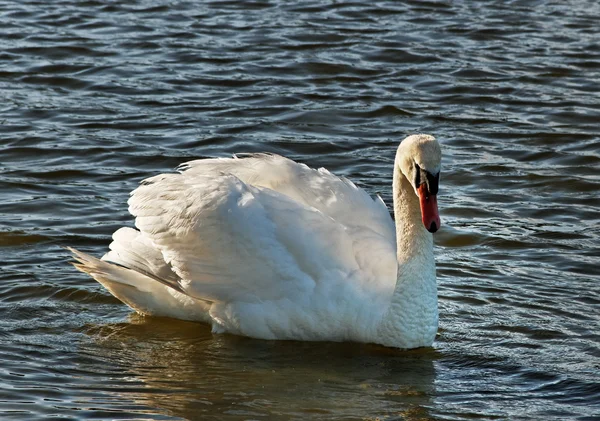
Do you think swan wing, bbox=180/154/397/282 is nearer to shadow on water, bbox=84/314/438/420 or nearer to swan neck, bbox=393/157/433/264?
swan neck, bbox=393/157/433/264

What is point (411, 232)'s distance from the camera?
310 inches

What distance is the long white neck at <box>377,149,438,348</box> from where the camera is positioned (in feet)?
25.2

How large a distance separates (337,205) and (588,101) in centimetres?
590

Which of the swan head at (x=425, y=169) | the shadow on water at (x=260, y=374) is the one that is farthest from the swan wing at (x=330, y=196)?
the shadow on water at (x=260, y=374)

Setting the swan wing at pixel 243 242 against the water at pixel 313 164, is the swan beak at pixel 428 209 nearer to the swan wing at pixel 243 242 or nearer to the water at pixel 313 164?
the swan wing at pixel 243 242

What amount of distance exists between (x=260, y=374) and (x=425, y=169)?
1.55 meters

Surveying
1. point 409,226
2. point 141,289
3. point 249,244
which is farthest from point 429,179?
point 141,289

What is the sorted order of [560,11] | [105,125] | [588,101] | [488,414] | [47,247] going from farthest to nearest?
[560,11] → [588,101] → [105,125] → [47,247] → [488,414]

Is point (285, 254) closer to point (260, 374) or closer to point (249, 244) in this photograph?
point (249, 244)

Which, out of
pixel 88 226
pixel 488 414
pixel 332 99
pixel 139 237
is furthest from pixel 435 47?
pixel 488 414

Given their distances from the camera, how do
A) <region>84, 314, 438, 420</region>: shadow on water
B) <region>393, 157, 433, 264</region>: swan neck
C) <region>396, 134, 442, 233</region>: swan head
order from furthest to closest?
<region>393, 157, 433, 264</region>: swan neck, <region>396, 134, 442, 233</region>: swan head, <region>84, 314, 438, 420</region>: shadow on water

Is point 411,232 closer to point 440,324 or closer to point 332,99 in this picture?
point 440,324

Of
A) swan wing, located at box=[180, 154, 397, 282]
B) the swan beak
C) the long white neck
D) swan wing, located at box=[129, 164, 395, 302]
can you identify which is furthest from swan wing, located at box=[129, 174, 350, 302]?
the swan beak

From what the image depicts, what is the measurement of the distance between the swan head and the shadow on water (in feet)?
2.95
